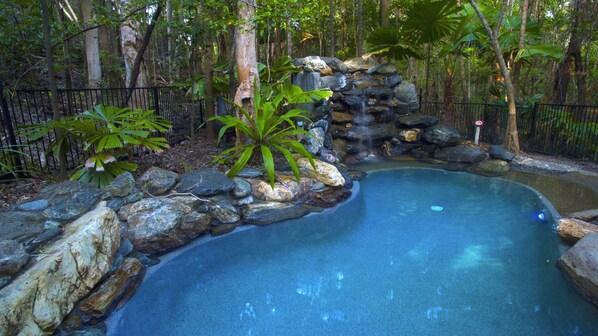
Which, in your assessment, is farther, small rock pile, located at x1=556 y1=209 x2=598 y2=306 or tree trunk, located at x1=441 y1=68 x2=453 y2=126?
tree trunk, located at x1=441 y1=68 x2=453 y2=126

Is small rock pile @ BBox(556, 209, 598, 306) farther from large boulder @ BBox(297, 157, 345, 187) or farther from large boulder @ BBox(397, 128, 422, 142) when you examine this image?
large boulder @ BBox(397, 128, 422, 142)

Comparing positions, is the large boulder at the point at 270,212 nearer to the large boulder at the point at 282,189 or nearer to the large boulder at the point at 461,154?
the large boulder at the point at 282,189

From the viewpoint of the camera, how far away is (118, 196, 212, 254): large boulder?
117 inches

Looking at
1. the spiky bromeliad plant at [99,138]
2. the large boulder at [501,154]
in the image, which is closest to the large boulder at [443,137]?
the large boulder at [501,154]

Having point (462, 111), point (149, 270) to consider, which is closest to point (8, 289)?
point (149, 270)

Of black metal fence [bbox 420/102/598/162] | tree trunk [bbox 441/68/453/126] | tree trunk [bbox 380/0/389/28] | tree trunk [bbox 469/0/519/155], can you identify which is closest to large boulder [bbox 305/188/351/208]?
tree trunk [bbox 469/0/519/155]

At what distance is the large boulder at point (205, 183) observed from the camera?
3492 millimetres

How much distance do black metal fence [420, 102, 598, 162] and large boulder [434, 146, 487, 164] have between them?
1232 mm

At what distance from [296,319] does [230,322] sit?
1.46ft

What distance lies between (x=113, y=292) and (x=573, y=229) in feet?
12.9

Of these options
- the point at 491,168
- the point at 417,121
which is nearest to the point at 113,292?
the point at 491,168

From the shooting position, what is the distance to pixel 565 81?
22.6 ft

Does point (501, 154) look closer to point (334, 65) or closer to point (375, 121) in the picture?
point (375, 121)

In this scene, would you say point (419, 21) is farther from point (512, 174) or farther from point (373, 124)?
point (512, 174)
